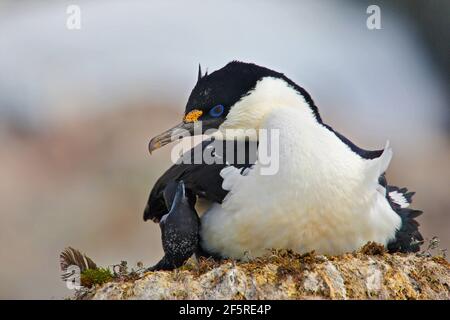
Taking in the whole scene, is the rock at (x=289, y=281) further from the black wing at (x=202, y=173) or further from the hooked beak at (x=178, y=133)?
the hooked beak at (x=178, y=133)

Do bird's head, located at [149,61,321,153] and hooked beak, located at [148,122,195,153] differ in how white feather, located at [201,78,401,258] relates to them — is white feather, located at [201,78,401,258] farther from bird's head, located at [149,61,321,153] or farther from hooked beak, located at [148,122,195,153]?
hooked beak, located at [148,122,195,153]

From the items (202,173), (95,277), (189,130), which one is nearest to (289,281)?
(202,173)

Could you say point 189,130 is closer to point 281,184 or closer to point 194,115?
point 194,115

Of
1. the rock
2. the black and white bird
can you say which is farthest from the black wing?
the rock

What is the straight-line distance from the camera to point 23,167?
7996mm

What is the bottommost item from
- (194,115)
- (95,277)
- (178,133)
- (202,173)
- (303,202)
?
(95,277)

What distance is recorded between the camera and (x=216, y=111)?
4.83 meters

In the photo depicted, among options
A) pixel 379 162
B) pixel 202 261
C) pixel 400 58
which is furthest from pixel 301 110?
pixel 400 58

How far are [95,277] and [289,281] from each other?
3.65ft

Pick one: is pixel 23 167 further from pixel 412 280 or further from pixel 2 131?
pixel 412 280

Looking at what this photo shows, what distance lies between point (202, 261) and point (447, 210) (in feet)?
14.0

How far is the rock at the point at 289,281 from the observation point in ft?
12.8

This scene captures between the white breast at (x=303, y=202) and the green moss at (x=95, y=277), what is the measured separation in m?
0.59

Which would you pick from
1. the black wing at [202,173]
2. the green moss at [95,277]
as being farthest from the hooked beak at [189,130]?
the green moss at [95,277]
